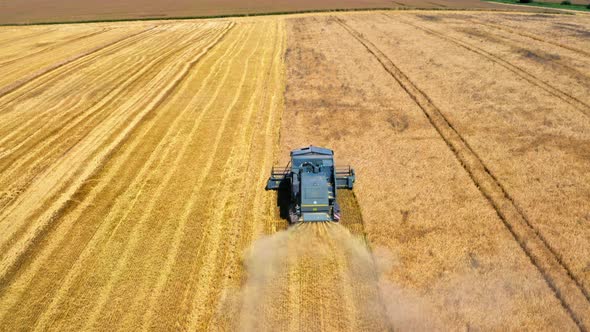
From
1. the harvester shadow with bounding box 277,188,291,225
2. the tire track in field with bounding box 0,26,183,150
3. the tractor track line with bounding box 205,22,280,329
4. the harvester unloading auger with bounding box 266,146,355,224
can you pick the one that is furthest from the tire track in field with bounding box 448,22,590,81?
the tire track in field with bounding box 0,26,183,150

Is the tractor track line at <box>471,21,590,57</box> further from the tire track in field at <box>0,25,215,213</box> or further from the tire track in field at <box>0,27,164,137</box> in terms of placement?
the tire track in field at <box>0,27,164,137</box>

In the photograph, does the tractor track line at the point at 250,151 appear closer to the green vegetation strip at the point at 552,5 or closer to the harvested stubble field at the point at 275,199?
the harvested stubble field at the point at 275,199

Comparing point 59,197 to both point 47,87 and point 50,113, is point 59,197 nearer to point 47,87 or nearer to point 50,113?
point 50,113

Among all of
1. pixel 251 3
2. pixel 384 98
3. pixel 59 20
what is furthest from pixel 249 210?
pixel 251 3

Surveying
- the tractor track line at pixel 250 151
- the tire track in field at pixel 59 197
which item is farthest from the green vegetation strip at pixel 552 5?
the tire track in field at pixel 59 197

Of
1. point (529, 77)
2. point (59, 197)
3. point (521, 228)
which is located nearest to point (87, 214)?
point (59, 197)

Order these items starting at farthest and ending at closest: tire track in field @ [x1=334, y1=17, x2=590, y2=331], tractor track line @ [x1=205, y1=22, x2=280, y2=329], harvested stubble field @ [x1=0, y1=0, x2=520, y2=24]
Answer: harvested stubble field @ [x1=0, y1=0, x2=520, y2=24] → tractor track line @ [x1=205, y1=22, x2=280, y2=329] → tire track in field @ [x1=334, y1=17, x2=590, y2=331]

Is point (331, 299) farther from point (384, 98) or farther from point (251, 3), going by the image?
point (251, 3)
